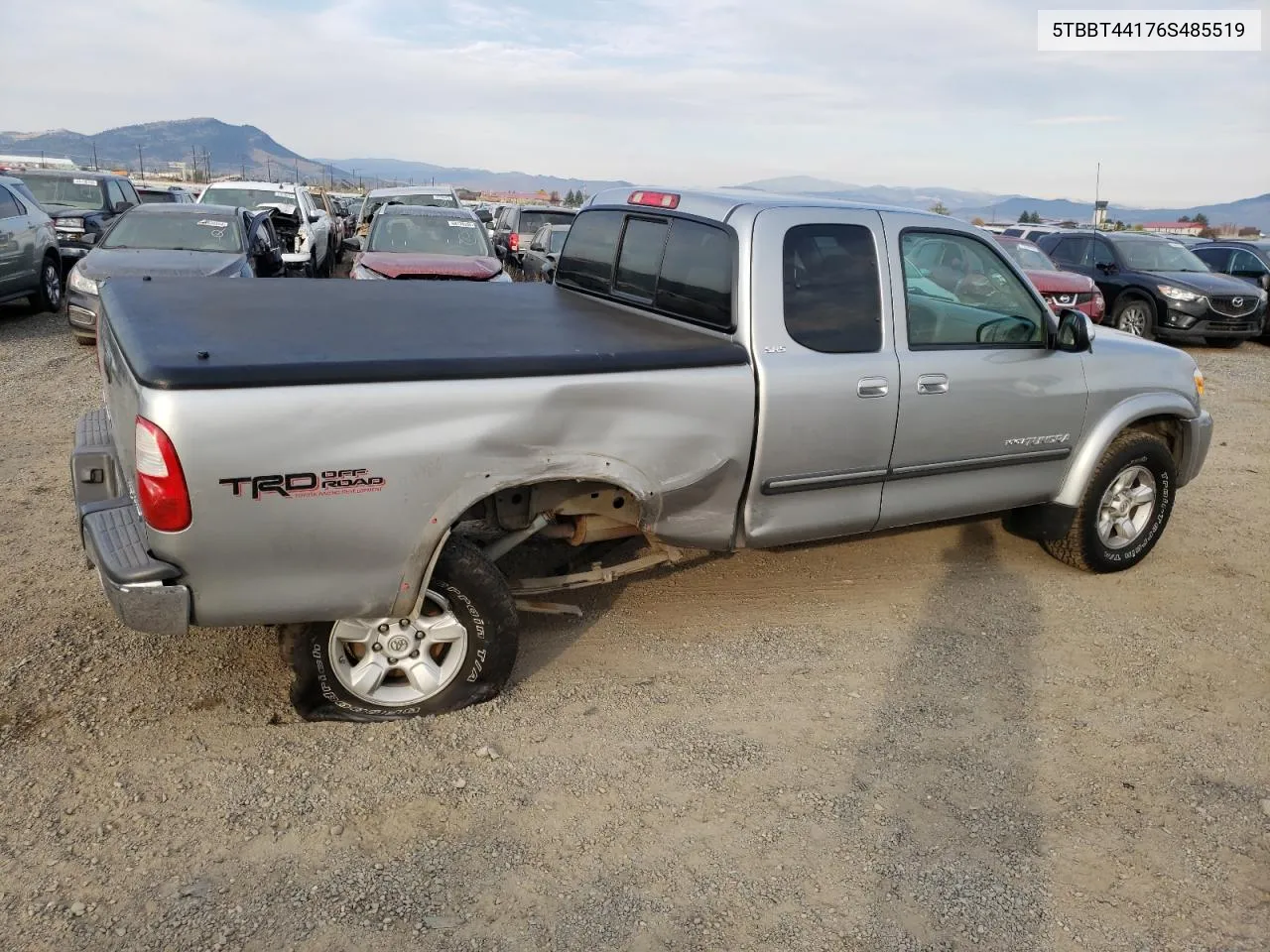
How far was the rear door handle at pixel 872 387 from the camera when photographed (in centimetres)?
436

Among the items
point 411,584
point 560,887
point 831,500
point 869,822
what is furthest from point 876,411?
point 560,887

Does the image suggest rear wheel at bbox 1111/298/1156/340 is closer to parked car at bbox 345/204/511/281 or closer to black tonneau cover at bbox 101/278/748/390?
parked car at bbox 345/204/511/281

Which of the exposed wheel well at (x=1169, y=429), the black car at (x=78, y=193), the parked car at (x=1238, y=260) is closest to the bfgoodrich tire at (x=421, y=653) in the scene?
the exposed wheel well at (x=1169, y=429)

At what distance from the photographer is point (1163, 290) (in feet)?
48.4

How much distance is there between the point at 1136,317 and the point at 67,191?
1646 cm

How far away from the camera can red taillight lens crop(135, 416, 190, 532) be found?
306 cm

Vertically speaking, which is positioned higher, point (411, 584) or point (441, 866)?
point (411, 584)

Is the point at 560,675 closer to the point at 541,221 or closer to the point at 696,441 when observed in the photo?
the point at 696,441

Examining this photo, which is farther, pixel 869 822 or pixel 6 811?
pixel 869 822

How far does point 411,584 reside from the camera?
3555 mm

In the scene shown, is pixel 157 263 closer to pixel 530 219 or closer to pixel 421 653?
pixel 421 653

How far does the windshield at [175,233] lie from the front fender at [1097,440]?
29.4 ft

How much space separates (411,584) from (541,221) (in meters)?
17.9

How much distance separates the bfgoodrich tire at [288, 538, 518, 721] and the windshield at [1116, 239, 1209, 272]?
1447 cm
